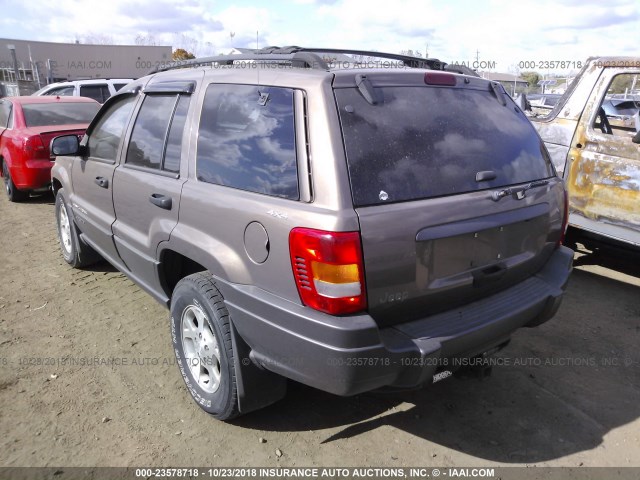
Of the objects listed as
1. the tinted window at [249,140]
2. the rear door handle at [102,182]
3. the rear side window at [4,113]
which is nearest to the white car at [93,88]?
the rear side window at [4,113]

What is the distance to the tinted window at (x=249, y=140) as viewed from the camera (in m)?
2.38

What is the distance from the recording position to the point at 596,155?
4.68 metres


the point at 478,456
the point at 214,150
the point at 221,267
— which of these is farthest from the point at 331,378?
the point at 214,150

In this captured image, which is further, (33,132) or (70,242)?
(33,132)

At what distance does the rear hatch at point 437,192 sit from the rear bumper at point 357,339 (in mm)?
102

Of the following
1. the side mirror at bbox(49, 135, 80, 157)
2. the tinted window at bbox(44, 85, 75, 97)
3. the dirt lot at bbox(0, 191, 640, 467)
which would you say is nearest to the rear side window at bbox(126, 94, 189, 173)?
the side mirror at bbox(49, 135, 80, 157)

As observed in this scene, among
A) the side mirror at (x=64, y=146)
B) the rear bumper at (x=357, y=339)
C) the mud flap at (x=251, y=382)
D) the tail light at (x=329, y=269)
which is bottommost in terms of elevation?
the mud flap at (x=251, y=382)

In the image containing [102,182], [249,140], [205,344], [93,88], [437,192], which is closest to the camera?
[437,192]

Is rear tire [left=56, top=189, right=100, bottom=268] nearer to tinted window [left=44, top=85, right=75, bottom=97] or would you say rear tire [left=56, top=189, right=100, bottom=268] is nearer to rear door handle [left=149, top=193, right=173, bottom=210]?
rear door handle [left=149, top=193, right=173, bottom=210]

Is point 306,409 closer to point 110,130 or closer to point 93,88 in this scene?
point 110,130

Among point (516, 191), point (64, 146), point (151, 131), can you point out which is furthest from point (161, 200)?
point (516, 191)

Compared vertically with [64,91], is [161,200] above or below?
below

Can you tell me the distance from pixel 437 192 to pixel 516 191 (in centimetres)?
55

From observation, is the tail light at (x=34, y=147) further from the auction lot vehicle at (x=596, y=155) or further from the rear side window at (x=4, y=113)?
the auction lot vehicle at (x=596, y=155)
